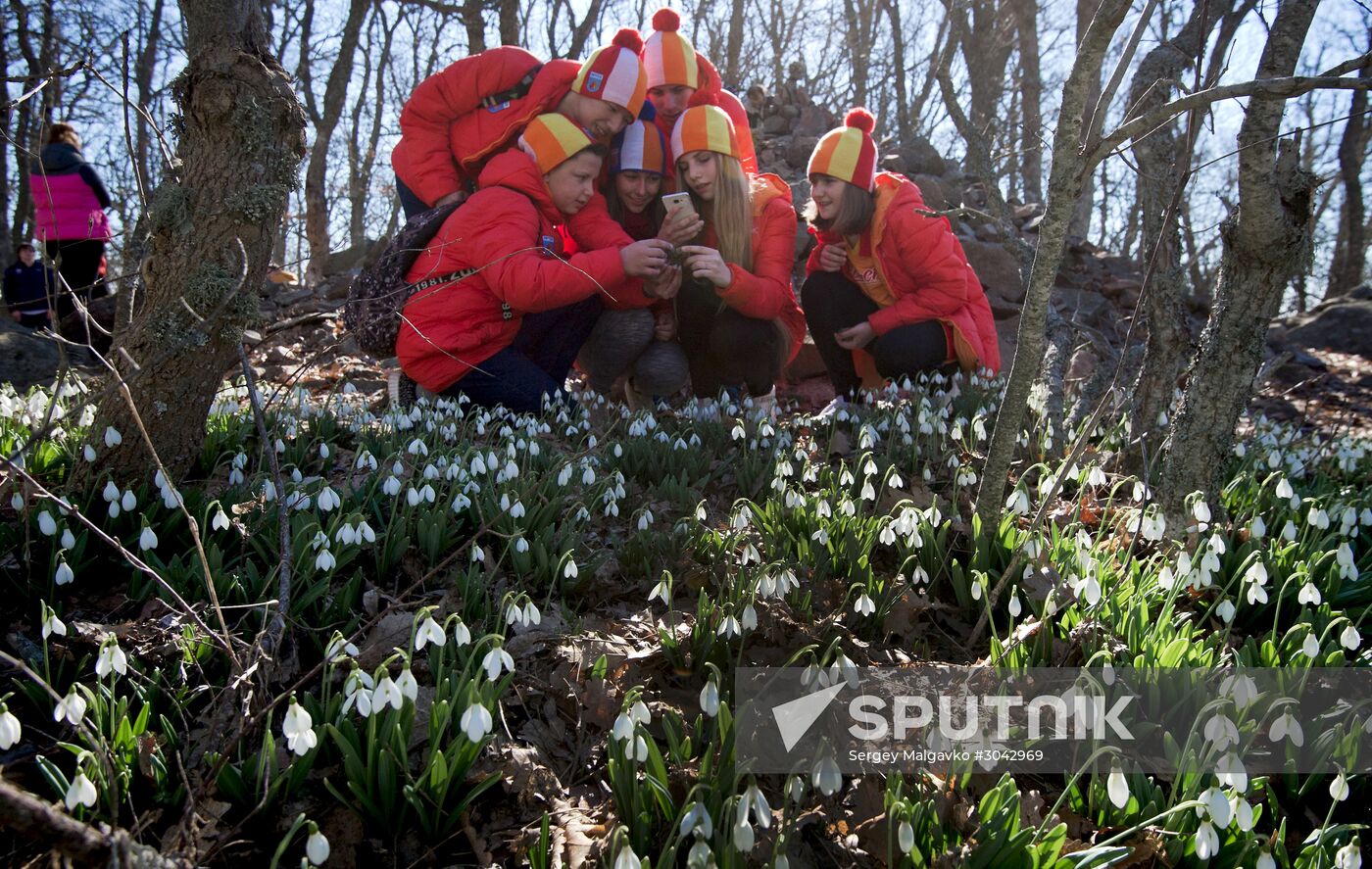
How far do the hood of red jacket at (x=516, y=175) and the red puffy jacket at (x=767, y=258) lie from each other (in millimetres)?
987

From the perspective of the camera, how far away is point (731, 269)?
4828mm

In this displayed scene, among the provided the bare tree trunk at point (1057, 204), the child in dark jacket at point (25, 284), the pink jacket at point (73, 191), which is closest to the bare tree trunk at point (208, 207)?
the bare tree trunk at point (1057, 204)

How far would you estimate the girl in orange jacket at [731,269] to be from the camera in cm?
470

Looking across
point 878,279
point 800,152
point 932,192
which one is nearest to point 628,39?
point 878,279

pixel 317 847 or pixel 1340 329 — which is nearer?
pixel 317 847

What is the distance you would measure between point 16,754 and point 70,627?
439mm

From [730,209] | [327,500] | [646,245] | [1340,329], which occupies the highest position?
[730,209]

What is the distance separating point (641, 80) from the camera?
4641 mm

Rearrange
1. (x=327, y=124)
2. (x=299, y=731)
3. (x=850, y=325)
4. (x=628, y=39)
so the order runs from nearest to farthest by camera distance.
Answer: (x=299, y=731) → (x=628, y=39) → (x=850, y=325) → (x=327, y=124)

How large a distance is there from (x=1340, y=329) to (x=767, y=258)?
8.71 m

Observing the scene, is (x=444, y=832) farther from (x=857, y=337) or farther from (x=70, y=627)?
(x=857, y=337)

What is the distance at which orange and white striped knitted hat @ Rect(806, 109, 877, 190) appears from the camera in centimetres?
474

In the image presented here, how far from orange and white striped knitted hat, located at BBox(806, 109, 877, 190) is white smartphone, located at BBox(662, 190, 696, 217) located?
69 centimetres

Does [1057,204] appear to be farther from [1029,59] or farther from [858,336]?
[1029,59]
